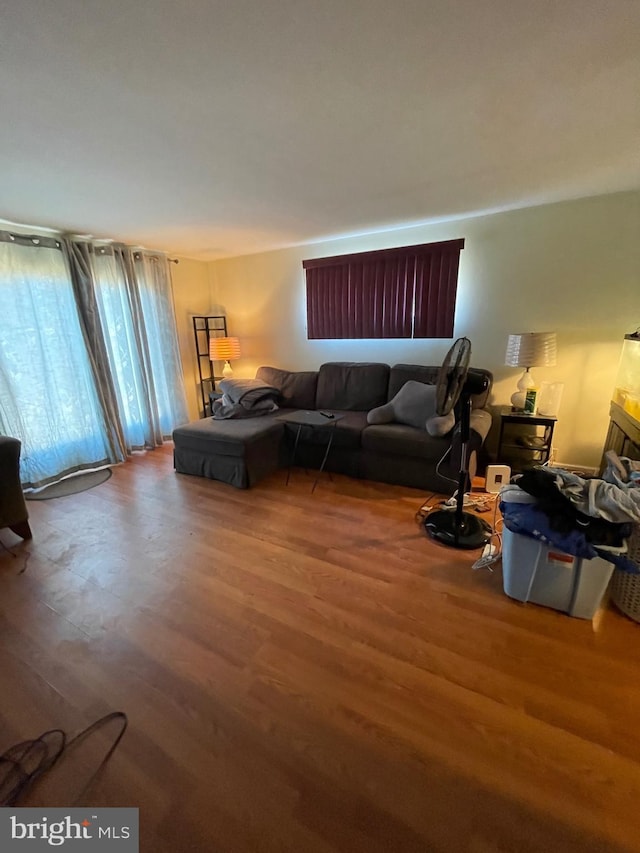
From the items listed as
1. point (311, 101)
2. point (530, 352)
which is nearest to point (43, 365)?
point (311, 101)

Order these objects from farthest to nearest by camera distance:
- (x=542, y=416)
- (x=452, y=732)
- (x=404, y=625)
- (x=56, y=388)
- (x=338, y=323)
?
1. (x=338, y=323)
2. (x=56, y=388)
3. (x=542, y=416)
4. (x=404, y=625)
5. (x=452, y=732)

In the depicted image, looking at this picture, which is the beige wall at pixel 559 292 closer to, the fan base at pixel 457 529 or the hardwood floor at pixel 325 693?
the fan base at pixel 457 529

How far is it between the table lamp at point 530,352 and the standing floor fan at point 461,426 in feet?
3.34

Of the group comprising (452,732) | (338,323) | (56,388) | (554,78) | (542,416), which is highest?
(554,78)

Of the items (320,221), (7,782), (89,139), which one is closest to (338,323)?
(320,221)

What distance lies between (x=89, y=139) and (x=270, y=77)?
0.96 meters

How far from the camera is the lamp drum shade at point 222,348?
4.18 metres

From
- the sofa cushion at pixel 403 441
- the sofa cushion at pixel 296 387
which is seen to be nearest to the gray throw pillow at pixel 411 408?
the sofa cushion at pixel 403 441

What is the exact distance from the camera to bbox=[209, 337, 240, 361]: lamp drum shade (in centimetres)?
418

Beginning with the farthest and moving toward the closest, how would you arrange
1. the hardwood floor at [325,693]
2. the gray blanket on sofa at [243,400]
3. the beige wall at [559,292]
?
the gray blanket on sofa at [243,400] < the beige wall at [559,292] < the hardwood floor at [325,693]

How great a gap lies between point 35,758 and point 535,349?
3474 mm

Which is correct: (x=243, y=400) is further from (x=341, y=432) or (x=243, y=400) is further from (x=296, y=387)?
(x=341, y=432)

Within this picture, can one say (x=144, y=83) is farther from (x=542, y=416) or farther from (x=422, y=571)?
(x=542, y=416)

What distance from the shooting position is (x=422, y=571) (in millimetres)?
1896
